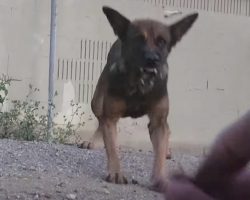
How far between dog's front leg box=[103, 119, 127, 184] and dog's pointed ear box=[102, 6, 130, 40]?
0.75 metres

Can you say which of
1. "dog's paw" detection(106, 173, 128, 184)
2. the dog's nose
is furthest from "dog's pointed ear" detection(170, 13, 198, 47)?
"dog's paw" detection(106, 173, 128, 184)

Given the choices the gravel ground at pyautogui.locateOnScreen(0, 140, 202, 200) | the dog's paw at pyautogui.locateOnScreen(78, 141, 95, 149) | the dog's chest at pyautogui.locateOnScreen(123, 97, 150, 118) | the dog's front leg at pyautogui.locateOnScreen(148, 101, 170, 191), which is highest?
the dog's chest at pyautogui.locateOnScreen(123, 97, 150, 118)

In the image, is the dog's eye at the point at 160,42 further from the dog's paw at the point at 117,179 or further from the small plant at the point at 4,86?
the small plant at the point at 4,86

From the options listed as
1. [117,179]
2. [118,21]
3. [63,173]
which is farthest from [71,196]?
[118,21]

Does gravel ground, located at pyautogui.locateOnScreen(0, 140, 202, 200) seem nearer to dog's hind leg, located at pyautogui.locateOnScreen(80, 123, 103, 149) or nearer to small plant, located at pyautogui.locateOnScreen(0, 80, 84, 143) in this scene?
dog's hind leg, located at pyautogui.locateOnScreen(80, 123, 103, 149)

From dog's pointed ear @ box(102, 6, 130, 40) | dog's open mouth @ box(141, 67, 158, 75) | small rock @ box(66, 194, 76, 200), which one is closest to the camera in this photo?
small rock @ box(66, 194, 76, 200)

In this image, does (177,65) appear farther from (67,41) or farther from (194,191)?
(194,191)

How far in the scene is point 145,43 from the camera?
610 centimetres

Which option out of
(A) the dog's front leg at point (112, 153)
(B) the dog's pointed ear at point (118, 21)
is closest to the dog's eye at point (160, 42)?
(B) the dog's pointed ear at point (118, 21)

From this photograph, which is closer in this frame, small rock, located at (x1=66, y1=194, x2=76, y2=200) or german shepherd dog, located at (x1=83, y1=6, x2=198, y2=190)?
small rock, located at (x1=66, y1=194, x2=76, y2=200)

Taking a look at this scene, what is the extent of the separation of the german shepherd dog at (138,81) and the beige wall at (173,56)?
2448mm

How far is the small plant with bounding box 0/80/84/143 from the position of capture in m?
8.16

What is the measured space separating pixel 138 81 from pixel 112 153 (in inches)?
24.6

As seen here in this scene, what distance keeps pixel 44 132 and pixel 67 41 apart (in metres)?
1.48
